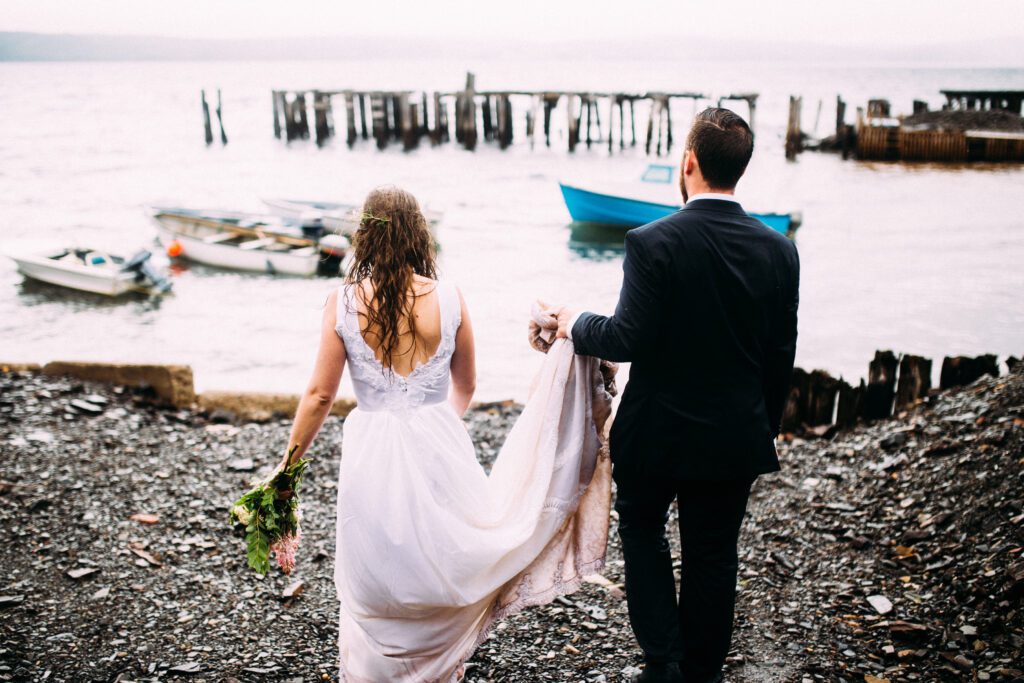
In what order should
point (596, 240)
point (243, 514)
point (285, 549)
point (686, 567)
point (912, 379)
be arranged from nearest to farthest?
point (686, 567) → point (243, 514) → point (285, 549) → point (912, 379) → point (596, 240)

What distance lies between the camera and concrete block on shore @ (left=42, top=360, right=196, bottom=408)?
652 cm

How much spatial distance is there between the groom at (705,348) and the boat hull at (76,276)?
1359 cm

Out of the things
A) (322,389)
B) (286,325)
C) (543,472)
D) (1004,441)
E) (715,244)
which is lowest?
(286,325)

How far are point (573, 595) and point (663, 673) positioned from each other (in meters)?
1.16

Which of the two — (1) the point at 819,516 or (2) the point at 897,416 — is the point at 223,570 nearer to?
(1) the point at 819,516

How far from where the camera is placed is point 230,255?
15984mm

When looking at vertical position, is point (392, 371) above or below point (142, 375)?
above

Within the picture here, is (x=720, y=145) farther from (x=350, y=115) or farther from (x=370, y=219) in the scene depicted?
(x=350, y=115)

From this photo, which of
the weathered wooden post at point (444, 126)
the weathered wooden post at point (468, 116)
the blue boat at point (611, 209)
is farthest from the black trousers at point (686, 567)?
the weathered wooden post at point (444, 126)

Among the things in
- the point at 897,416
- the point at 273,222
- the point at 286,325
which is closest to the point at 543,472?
the point at 897,416

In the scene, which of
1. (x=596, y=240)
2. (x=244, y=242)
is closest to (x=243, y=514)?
(x=244, y=242)

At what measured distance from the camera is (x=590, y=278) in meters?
16.3

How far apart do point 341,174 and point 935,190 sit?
2164 cm

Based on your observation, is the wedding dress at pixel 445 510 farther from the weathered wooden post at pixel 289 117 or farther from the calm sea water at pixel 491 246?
the weathered wooden post at pixel 289 117
